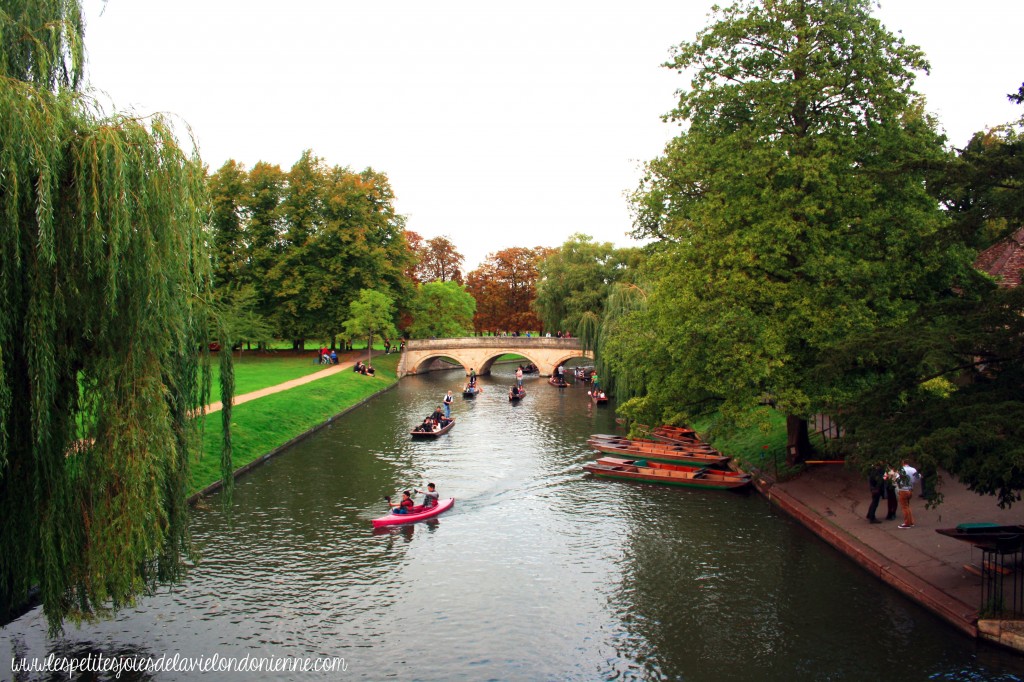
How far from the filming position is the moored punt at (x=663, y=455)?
84.5 ft

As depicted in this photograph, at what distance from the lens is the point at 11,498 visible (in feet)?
32.7

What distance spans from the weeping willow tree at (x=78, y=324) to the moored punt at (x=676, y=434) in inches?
891

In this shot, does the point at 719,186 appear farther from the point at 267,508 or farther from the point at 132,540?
the point at 132,540

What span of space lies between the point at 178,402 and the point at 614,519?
12.7m

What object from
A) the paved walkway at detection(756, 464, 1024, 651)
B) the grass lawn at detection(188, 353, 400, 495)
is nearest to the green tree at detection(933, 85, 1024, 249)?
the paved walkway at detection(756, 464, 1024, 651)

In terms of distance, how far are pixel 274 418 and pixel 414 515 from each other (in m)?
15.2

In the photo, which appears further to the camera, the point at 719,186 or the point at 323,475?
the point at 323,475

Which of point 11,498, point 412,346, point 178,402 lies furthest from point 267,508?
point 412,346

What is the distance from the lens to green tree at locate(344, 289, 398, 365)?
57.9 m

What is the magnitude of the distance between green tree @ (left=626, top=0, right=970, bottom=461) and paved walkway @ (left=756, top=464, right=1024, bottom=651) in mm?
2436

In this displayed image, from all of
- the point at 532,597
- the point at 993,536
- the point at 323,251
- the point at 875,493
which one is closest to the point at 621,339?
the point at 875,493

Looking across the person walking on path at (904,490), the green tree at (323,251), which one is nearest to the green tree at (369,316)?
the green tree at (323,251)

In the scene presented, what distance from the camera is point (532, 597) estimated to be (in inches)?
603

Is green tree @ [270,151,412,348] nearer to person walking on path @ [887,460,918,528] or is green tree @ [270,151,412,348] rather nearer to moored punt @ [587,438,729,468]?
moored punt @ [587,438,729,468]
